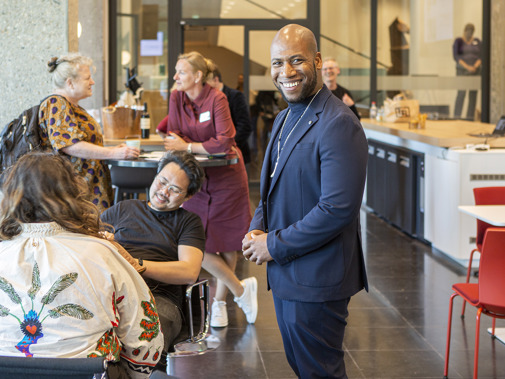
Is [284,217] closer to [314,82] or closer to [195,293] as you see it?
[314,82]

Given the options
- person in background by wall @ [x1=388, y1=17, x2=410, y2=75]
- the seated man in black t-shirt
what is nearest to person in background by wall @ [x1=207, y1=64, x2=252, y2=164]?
the seated man in black t-shirt

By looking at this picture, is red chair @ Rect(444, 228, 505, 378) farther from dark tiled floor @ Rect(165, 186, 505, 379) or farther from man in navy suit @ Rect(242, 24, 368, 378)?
man in navy suit @ Rect(242, 24, 368, 378)

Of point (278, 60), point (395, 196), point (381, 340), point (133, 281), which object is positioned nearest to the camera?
point (133, 281)

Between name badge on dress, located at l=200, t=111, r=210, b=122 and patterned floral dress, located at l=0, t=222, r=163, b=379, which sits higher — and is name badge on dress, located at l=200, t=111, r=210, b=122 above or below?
above

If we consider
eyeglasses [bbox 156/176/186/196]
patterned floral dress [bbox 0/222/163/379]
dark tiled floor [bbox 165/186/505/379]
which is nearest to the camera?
patterned floral dress [bbox 0/222/163/379]

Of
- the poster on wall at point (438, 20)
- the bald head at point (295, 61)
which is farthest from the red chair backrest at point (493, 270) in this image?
the poster on wall at point (438, 20)

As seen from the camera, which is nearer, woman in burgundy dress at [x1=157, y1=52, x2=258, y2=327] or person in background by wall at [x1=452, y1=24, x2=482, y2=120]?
woman in burgundy dress at [x1=157, y1=52, x2=258, y2=327]

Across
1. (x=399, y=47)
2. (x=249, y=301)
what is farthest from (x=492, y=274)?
(x=399, y=47)

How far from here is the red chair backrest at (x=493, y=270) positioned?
344cm

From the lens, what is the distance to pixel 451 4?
39.1 feet

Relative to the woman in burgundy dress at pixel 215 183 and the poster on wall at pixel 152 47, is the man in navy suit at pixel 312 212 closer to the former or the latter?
the woman in burgundy dress at pixel 215 183

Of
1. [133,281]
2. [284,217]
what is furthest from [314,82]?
[133,281]

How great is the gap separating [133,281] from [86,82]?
7.70 ft

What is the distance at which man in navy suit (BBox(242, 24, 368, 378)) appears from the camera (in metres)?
2.43
